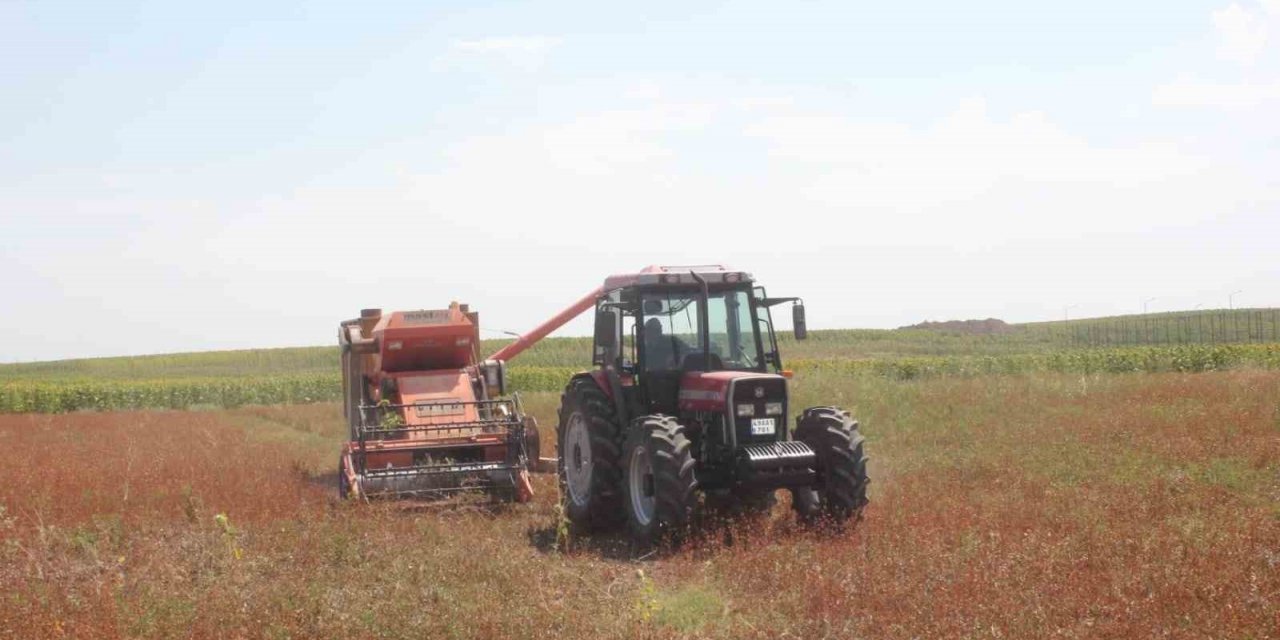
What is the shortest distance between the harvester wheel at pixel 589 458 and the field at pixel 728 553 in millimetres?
260

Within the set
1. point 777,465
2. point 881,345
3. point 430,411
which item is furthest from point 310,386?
point 777,465

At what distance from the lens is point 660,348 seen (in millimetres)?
11086

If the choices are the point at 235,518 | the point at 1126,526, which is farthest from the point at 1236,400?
the point at 235,518

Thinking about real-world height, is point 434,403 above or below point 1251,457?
above

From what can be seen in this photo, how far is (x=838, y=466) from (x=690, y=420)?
150 centimetres

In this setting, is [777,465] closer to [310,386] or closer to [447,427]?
[447,427]

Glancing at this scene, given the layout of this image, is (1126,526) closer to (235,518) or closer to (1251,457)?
(1251,457)

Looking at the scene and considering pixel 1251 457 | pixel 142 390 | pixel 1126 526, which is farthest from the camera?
pixel 142 390

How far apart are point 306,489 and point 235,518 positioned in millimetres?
2259

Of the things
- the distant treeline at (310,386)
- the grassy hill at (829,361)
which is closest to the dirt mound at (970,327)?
the grassy hill at (829,361)

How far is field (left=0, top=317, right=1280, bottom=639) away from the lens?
7273 mm

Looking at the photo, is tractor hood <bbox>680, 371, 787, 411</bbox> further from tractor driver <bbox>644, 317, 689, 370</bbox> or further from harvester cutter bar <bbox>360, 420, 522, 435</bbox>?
harvester cutter bar <bbox>360, 420, 522, 435</bbox>

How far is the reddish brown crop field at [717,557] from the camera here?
23.8 feet

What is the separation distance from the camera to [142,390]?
132ft
